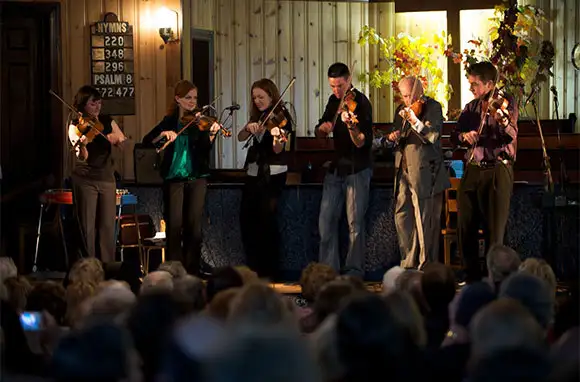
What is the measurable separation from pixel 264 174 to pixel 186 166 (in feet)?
1.79

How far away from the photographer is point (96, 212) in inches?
324

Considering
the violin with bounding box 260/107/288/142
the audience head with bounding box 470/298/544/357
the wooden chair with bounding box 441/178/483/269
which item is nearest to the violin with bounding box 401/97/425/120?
the wooden chair with bounding box 441/178/483/269

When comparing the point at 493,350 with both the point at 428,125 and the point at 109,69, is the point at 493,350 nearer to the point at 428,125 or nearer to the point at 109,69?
the point at 428,125

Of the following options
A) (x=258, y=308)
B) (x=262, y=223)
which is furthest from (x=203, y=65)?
(x=258, y=308)

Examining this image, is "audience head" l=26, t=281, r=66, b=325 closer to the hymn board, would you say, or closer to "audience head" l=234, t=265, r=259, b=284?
"audience head" l=234, t=265, r=259, b=284

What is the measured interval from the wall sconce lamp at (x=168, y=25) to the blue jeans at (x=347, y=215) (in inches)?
106

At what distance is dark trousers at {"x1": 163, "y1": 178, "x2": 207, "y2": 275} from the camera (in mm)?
8305

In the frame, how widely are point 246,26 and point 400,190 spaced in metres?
5.24

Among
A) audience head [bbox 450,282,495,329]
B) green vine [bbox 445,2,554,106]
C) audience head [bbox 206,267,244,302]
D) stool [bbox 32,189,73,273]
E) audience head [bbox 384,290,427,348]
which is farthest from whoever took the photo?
green vine [bbox 445,2,554,106]

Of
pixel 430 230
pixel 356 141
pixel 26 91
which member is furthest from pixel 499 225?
pixel 26 91

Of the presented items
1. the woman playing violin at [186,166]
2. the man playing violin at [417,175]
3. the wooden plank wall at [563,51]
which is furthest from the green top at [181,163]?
the wooden plank wall at [563,51]

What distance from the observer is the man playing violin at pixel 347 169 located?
8.27m

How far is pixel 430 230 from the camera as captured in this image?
8.26 meters

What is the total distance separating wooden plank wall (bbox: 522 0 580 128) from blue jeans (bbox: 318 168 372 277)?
6513 mm
